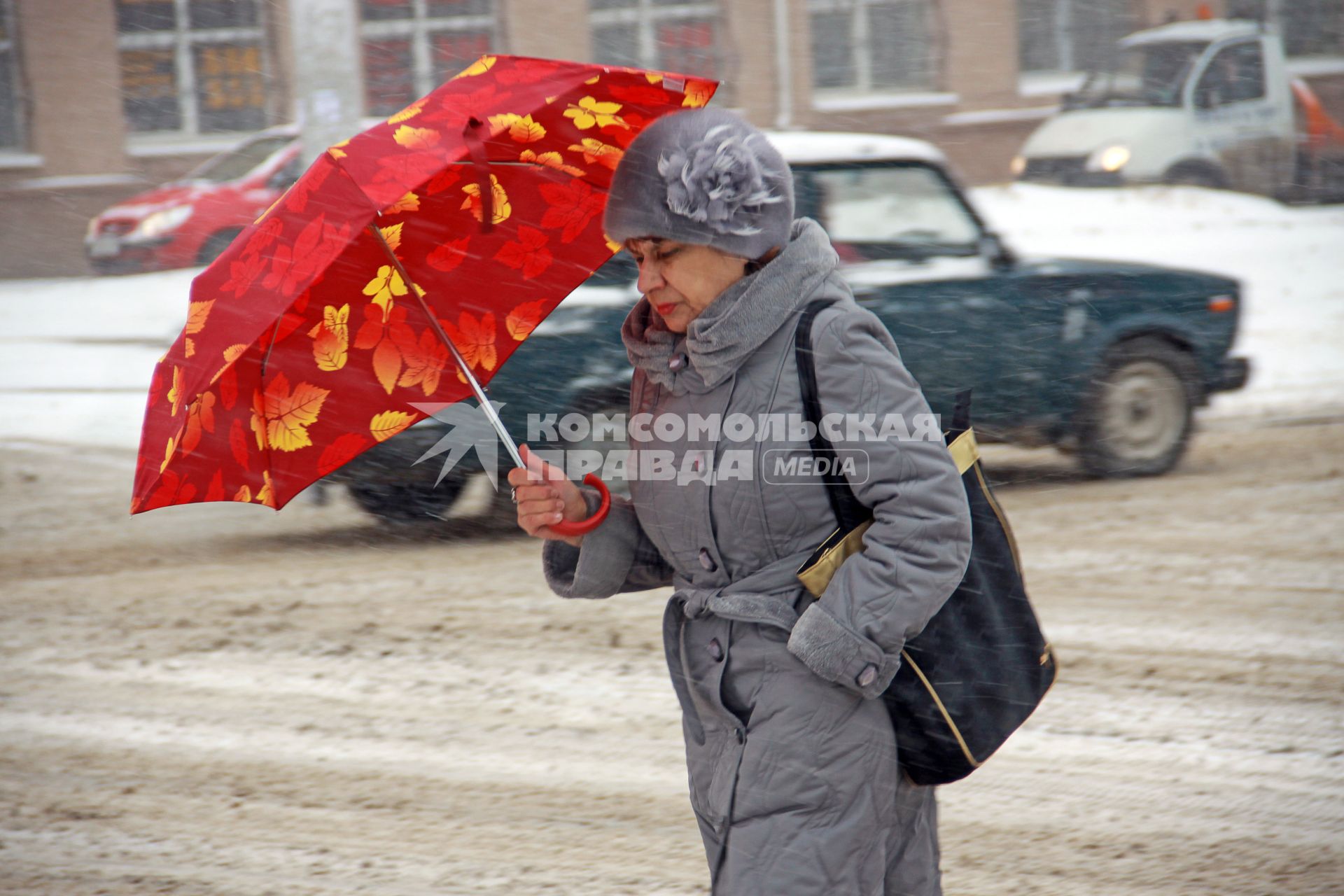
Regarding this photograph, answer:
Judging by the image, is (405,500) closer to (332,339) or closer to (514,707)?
(514,707)

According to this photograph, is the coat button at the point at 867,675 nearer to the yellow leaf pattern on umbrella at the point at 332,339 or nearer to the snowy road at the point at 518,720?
the yellow leaf pattern on umbrella at the point at 332,339

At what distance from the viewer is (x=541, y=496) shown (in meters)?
2.17

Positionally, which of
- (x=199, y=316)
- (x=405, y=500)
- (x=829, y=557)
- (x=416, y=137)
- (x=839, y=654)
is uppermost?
(x=416, y=137)

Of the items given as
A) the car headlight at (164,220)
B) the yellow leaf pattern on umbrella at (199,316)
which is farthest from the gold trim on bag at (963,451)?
the car headlight at (164,220)

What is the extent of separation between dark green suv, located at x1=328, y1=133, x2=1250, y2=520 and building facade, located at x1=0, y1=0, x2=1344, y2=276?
1229 cm

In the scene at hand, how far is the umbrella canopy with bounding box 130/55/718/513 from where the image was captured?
1.94 meters

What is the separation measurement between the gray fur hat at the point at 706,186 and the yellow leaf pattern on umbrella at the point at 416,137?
28cm

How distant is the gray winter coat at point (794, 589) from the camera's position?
75.0 inches

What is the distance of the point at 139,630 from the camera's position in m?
5.64

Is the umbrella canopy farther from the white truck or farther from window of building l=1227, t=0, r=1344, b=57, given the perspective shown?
window of building l=1227, t=0, r=1344, b=57

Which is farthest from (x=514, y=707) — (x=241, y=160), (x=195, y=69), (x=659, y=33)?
(x=195, y=69)

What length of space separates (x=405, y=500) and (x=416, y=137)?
5.25 metres

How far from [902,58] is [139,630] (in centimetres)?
1677

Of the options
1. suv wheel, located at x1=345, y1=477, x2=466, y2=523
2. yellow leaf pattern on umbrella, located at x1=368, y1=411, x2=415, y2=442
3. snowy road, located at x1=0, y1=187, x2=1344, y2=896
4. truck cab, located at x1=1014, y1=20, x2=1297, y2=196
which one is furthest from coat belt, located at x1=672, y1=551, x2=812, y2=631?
truck cab, located at x1=1014, y1=20, x2=1297, y2=196
